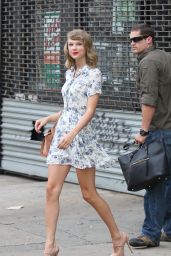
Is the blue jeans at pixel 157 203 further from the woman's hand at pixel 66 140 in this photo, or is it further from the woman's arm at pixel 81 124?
the woman's hand at pixel 66 140

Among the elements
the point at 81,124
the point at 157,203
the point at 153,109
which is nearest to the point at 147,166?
the point at 157,203

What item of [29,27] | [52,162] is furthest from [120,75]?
[52,162]

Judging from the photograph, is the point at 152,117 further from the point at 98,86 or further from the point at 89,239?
the point at 89,239

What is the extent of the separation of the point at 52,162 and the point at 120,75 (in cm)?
333

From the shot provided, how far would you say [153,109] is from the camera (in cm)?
645

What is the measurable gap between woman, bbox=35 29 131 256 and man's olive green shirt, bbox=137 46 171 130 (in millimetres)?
474

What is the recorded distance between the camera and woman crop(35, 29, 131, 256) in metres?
6.04

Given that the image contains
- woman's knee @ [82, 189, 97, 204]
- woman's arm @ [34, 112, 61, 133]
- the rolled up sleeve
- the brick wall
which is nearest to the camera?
woman's knee @ [82, 189, 97, 204]

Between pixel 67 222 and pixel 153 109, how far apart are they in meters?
1.84

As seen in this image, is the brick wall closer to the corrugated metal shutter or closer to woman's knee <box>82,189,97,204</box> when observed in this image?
the corrugated metal shutter

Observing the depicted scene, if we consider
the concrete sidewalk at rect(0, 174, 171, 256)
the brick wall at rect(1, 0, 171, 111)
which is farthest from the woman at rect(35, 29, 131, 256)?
the brick wall at rect(1, 0, 171, 111)

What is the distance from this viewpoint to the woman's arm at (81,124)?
5887mm

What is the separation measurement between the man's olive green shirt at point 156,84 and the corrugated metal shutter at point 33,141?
2345 millimetres

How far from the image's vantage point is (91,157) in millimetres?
6129
